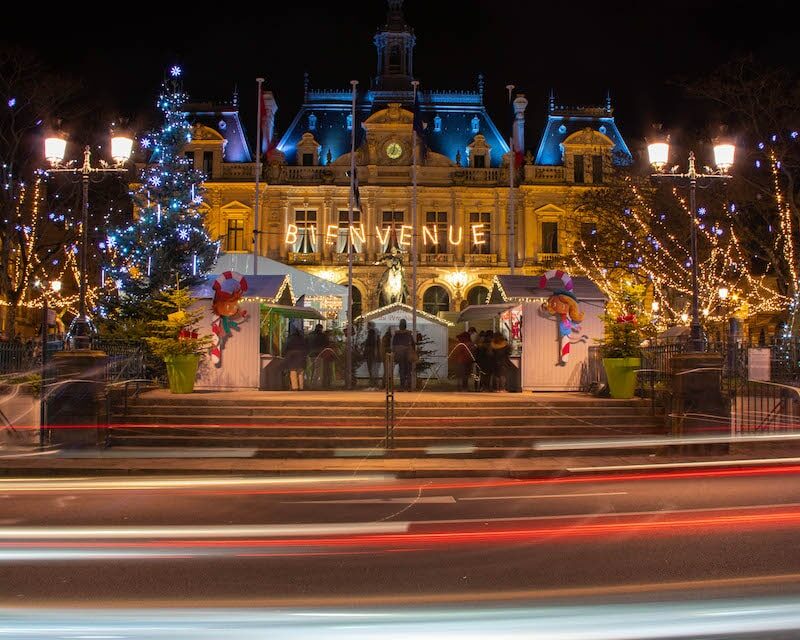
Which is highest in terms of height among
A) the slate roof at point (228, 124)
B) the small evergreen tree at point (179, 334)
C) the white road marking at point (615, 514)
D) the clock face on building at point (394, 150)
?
the slate roof at point (228, 124)

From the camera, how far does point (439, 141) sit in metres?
55.7

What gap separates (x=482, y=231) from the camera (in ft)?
175

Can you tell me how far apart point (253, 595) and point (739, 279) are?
3689 cm

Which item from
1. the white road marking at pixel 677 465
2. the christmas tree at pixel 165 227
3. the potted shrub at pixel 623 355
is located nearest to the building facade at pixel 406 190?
the christmas tree at pixel 165 227

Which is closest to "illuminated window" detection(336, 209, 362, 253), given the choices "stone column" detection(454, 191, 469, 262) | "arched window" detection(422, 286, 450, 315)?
"arched window" detection(422, 286, 450, 315)

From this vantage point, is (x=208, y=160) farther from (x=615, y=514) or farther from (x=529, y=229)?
(x=615, y=514)

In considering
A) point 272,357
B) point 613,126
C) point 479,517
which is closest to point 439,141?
point 613,126

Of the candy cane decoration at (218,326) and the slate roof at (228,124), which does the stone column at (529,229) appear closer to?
the slate roof at (228,124)

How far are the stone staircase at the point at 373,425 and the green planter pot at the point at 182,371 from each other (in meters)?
1.19

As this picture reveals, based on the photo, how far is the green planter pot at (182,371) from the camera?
19273 millimetres

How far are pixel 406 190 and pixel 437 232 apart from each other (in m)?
3.17

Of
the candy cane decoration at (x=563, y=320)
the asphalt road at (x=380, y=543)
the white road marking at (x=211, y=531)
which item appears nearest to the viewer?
the asphalt road at (x=380, y=543)

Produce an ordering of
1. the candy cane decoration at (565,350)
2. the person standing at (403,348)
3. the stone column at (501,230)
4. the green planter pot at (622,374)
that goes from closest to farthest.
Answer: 1. the green planter pot at (622,374)
2. the candy cane decoration at (565,350)
3. the person standing at (403,348)
4. the stone column at (501,230)

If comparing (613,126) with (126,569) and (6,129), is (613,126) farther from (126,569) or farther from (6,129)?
(126,569)
